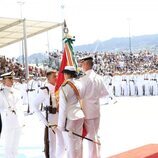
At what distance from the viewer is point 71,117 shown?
469 centimetres

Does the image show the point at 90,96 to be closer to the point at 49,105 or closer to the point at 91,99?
the point at 91,99

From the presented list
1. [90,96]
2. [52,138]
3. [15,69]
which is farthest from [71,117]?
[15,69]

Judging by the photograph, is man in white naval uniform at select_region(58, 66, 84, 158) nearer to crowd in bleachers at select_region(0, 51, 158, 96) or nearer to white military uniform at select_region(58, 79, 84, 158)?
white military uniform at select_region(58, 79, 84, 158)

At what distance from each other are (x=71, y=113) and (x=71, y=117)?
0.06 m

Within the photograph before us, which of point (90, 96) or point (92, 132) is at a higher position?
point (90, 96)

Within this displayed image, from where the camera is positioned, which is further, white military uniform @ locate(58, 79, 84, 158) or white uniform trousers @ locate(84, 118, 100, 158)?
→ white uniform trousers @ locate(84, 118, 100, 158)

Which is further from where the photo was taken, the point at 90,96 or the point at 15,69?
the point at 15,69

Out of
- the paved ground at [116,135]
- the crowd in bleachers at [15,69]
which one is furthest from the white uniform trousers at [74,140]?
the crowd in bleachers at [15,69]

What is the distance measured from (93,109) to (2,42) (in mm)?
16436

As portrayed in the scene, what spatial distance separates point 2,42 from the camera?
20938 mm

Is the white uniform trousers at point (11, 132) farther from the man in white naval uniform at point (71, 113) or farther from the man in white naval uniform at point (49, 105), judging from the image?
the man in white naval uniform at point (71, 113)

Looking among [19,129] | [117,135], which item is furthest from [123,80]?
[19,129]

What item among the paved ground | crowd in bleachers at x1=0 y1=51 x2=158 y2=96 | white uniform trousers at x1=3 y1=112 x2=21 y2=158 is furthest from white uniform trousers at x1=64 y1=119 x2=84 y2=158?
crowd in bleachers at x1=0 y1=51 x2=158 y2=96

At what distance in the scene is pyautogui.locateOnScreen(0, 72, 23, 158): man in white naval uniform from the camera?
5781mm
